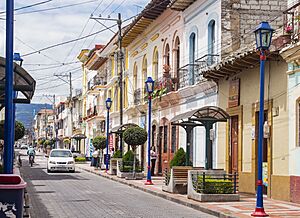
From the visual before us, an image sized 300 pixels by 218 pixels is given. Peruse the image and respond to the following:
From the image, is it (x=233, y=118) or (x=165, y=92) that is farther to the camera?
(x=165, y=92)

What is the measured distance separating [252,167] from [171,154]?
10.9m

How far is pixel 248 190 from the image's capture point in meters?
21.4

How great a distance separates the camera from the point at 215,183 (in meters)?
18.6

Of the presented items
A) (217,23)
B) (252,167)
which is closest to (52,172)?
(217,23)

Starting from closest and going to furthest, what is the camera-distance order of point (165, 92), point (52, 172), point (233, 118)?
1. point (233, 118)
2. point (165, 92)
3. point (52, 172)

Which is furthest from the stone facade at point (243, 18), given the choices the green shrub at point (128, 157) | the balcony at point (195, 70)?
the green shrub at point (128, 157)

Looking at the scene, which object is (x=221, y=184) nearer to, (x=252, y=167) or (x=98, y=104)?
(x=252, y=167)

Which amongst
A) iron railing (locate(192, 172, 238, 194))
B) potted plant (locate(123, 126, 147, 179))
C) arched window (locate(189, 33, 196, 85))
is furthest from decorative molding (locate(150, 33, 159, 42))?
iron railing (locate(192, 172, 238, 194))

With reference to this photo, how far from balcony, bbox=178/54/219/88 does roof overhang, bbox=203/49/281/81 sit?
94 centimetres

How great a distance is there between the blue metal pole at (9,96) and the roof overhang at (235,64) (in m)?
9.57

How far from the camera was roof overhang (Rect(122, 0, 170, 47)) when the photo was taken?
32.1 metres

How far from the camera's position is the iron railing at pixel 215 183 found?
18.6m

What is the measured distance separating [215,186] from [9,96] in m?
9.32

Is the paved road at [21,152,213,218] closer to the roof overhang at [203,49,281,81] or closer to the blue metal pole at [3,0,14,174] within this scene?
the blue metal pole at [3,0,14,174]
